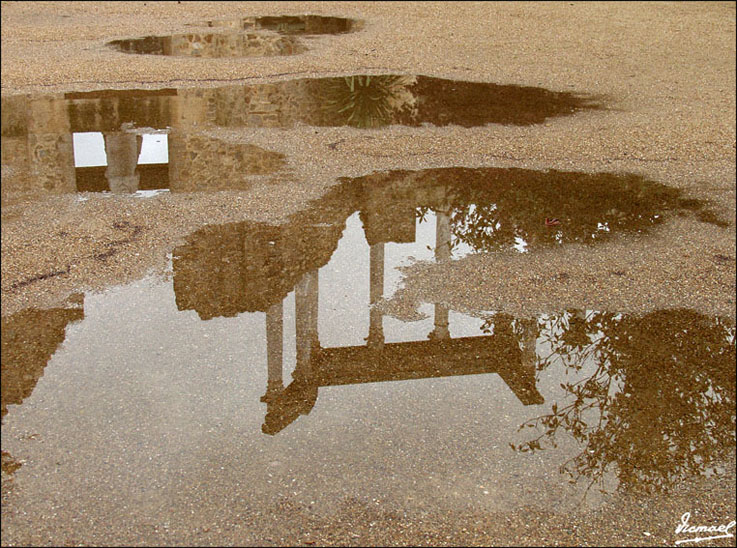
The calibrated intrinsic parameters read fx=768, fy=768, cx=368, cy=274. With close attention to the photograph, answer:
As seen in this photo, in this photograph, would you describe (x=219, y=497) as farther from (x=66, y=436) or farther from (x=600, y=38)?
(x=600, y=38)

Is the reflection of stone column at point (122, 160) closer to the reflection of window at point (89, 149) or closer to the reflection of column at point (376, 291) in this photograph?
the reflection of window at point (89, 149)

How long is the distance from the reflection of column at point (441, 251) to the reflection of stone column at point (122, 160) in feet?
8.42

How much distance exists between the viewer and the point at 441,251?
18.3 ft

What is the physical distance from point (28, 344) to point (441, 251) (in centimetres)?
280

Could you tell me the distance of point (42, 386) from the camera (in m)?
4.06

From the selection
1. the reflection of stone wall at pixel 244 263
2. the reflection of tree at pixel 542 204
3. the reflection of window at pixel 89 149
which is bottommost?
the reflection of stone wall at pixel 244 263

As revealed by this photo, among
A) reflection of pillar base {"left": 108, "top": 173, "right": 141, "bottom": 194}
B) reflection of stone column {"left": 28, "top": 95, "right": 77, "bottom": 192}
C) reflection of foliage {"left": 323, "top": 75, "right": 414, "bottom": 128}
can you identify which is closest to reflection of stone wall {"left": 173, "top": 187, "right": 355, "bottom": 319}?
reflection of pillar base {"left": 108, "top": 173, "right": 141, "bottom": 194}

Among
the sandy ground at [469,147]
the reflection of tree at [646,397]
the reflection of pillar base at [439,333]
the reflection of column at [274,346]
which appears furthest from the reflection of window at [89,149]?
the reflection of tree at [646,397]

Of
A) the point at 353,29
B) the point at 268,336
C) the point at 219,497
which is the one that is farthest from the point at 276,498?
the point at 353,29

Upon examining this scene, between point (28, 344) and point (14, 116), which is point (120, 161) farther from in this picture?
point (28, 344)

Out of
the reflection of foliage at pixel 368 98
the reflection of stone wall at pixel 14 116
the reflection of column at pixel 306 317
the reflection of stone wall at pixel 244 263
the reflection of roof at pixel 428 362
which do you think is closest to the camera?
the reflection of roof at pixel 428 362

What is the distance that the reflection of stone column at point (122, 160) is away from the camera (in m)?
6.54

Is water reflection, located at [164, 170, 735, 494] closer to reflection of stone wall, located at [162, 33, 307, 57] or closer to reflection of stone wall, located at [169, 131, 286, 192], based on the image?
reflection of stone wall, located at [169, 131, 286, 192]

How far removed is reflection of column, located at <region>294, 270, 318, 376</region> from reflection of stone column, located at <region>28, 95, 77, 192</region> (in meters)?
2.52
